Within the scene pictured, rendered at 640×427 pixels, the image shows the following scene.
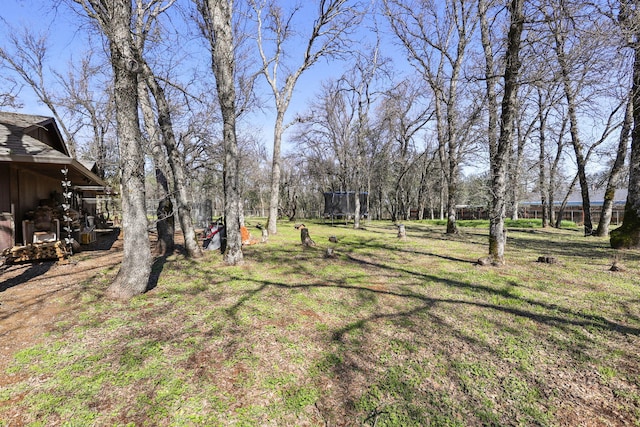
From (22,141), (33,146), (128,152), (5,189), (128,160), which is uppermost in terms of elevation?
(22,141)

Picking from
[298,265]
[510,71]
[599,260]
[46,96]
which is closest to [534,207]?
[599,260]

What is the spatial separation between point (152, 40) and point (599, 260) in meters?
11.6

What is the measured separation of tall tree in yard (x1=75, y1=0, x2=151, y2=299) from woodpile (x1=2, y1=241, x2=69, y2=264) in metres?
3.72

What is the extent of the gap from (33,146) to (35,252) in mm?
2953

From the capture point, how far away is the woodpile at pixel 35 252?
6340 mm

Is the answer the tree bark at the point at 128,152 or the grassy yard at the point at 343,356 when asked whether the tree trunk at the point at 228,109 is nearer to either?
the grassy yard at the point at 343,356

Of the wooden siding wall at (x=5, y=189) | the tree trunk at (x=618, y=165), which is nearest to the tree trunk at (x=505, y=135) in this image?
the tree trunk at (x=618, y=165)

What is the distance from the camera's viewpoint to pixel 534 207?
29.9m

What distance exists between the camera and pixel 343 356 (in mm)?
2859

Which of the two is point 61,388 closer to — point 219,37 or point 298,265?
point 298,265

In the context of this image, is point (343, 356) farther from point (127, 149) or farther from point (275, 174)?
point (275, 174)

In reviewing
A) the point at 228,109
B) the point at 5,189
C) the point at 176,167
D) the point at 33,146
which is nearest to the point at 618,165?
the point at 228,109

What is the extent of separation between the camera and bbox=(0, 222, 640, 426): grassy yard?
215cm

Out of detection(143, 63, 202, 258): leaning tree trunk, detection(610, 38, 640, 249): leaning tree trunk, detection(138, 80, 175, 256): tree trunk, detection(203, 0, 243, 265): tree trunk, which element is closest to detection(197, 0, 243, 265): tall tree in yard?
detection(203, 0, 243, 265): tree trunk
